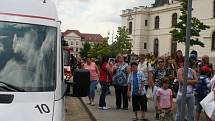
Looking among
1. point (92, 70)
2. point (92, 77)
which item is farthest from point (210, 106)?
point (92, 70)

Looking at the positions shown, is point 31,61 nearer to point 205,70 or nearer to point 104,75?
point 205,70

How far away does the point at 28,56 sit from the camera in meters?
6.73

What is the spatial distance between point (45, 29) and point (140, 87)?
24.3 ft

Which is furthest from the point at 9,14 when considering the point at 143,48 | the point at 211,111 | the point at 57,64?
the point at 143,48

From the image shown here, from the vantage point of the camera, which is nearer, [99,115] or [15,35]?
[15,35]

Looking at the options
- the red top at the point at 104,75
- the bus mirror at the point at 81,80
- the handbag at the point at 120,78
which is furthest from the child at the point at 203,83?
the bus mirror at the point at 81,80

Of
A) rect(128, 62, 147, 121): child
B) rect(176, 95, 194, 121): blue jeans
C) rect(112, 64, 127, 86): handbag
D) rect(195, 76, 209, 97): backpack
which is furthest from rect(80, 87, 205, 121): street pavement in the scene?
rect(176, 95, 194, 121): blue jeans

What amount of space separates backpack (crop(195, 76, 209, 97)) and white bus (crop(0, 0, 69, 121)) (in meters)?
6.34

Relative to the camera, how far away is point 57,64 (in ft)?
22.6

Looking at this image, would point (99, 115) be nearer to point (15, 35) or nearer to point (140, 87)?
point (140, 87)

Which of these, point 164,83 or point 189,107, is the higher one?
point 164,83

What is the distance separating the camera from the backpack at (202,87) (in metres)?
12.9

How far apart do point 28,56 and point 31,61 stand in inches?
2.9

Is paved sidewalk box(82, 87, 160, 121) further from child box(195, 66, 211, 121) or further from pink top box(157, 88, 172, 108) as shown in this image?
Answer: child box(195, 66, 211, 121)
